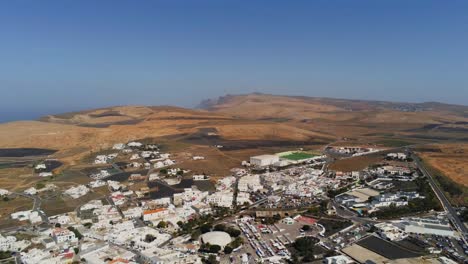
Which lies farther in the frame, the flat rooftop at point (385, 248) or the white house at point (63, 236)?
the white house at point (63, 236)

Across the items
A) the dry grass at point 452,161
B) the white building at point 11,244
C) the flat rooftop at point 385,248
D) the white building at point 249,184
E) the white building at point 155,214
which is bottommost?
the white building at point 11,244

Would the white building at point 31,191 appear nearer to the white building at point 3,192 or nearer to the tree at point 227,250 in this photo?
the white building at point 3,192

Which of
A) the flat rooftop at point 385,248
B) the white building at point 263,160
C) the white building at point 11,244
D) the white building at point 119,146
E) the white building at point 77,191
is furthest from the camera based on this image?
the white building at point 119,146

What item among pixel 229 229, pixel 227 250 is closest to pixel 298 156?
pixel 229 229

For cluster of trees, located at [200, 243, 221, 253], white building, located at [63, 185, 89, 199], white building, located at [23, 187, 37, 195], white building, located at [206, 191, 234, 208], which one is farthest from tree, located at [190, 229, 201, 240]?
white building, located at [23, 187, 37, 195]

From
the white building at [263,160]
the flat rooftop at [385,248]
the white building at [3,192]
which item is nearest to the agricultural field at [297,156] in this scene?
the white building at [263,160]

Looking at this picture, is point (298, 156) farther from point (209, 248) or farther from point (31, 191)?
point (31, 191)

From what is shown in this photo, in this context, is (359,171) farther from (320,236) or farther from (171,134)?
(171,134)

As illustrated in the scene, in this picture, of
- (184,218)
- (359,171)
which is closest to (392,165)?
(359,171)

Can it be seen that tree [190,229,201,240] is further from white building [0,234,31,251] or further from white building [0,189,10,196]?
white building [0,189,10,196]
